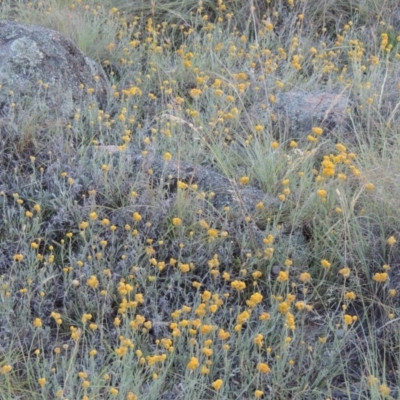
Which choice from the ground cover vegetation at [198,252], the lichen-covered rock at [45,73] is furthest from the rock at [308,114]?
the lichen-covered rock at [45,73]

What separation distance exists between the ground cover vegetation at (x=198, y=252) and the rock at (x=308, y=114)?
6cm

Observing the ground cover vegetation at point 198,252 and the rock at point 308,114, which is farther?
the rock at point 308,114

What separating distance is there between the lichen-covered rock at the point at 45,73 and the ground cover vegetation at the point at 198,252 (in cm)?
10

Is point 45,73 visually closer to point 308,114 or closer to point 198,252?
point 308,114

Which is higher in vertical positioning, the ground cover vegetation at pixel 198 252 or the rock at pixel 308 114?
the rock at pixel 308 114

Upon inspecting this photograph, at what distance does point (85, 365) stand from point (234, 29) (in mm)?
3329

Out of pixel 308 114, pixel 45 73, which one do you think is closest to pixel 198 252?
pixel 308 114

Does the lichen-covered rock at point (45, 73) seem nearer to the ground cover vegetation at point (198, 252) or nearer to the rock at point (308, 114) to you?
the ground cover vegetation at point (198, 252)

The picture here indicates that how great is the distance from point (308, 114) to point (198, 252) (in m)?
1.38

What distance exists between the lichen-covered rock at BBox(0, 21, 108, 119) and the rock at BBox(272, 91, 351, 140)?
104cm

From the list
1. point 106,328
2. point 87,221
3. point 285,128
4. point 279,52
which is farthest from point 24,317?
point 279,52

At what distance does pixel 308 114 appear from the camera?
4.36 m

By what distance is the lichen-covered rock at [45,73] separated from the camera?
4.32 m

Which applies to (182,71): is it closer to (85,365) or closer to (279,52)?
(279,52)
